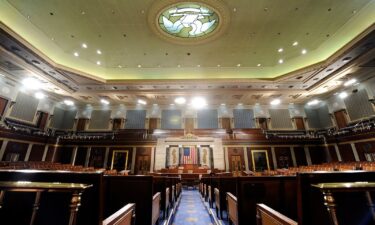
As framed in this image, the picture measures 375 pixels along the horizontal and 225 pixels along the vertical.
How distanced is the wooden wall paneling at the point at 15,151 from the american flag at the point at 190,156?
1053 centimetres

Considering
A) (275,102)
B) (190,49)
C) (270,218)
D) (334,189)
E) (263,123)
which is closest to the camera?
(334,189)

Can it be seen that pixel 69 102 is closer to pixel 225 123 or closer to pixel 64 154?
pixel 64 154

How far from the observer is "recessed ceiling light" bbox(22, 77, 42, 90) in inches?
426

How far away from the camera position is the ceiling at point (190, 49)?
24.4 feet

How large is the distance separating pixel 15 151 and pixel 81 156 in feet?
12.0

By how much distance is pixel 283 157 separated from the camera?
12.5 m

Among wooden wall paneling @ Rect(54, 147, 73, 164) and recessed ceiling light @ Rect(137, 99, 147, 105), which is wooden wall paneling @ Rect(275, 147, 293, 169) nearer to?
recessed ceiling light @ Rect(137, 99, 147, 105)

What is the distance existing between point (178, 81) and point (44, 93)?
10733 mm

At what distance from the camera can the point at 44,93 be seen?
12875 millimetres

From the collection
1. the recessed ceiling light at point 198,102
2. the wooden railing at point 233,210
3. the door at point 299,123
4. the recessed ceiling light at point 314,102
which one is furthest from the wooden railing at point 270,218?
the recessed ceiling light at point 314,102

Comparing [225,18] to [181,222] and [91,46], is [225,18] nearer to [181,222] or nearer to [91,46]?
[91,46]

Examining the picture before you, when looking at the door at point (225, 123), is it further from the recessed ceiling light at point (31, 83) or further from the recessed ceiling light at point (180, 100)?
the recessed ceiling light at point (31, 83)

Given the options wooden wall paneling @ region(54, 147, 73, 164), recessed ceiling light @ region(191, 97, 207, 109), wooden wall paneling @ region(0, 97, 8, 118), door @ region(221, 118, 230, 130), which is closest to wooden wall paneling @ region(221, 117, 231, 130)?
door @ region(221, 118, 230, 130)

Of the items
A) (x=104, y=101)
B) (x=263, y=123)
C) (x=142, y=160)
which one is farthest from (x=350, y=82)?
(x=104, y=101)
